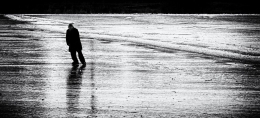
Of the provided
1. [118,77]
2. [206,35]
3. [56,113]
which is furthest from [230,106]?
[206,35]

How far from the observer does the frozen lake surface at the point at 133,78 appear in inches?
371

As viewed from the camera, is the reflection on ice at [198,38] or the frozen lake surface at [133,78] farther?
the reflection on ice at [198,38]

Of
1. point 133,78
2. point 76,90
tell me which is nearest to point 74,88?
point 76,90
